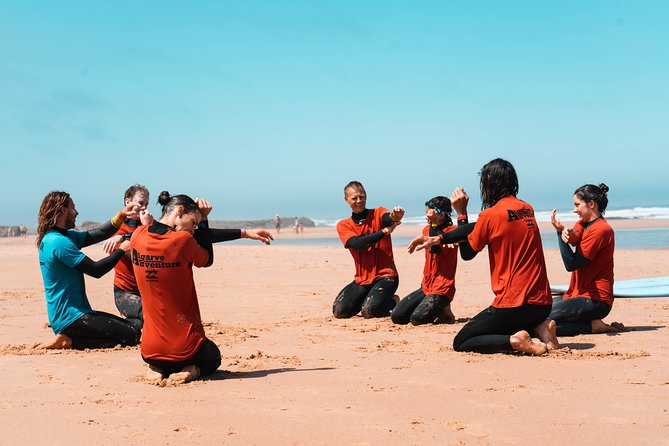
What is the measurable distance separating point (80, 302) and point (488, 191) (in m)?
4.49

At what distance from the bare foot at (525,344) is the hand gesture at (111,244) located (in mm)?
4214

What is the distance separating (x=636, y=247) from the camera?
26.1 m

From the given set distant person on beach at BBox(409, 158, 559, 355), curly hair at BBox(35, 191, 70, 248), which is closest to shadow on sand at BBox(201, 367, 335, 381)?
distant person on beach at BBox(409, 158, 559, 355)

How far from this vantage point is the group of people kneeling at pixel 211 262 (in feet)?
20.3

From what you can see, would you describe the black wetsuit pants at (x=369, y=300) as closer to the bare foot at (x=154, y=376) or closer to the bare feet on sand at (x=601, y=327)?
the bare feet on sand at (x=601, y=327)

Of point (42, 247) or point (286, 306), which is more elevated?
point (42, 247)

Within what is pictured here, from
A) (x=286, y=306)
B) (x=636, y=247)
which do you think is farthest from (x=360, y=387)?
(x=636, y=247)

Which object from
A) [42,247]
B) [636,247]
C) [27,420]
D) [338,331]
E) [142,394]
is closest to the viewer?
[27,420]

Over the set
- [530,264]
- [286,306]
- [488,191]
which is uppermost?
[488,191]

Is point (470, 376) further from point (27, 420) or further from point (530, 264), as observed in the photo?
point (27, 420)

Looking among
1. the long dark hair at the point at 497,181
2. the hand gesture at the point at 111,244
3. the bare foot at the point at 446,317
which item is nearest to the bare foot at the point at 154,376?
the hand gesture at the point at 111,244

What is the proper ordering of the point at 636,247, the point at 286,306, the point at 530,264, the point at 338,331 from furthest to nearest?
the point at 636,247 → the point at 286,306 → the point at 338,331 → the point at 530,264

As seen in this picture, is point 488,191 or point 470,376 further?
point 488,191

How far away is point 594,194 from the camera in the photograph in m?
8.19
